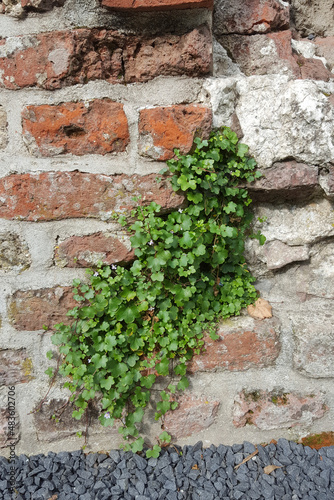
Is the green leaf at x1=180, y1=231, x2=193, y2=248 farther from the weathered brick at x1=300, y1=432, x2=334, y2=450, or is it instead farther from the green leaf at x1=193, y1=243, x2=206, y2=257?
the weathered brick at x1=300, y1=432, x2=334, y2=450

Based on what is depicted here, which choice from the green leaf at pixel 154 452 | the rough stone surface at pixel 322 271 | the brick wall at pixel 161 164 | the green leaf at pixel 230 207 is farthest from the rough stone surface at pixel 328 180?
the green leaf at pixel 154 452

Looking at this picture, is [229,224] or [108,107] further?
[229,224]

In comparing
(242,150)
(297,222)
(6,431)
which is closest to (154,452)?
(6,431)

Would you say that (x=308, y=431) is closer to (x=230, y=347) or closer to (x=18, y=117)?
(x=230, y=347)

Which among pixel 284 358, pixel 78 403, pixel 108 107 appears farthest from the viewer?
pixel 284 358

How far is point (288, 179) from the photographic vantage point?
4.25ft

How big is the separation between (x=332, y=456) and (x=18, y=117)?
5.84 feet

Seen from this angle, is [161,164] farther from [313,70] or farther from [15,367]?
[15,367]

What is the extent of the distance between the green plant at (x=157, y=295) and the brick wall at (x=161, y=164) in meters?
0.06

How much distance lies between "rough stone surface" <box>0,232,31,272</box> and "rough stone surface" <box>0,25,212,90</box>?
1.73ft

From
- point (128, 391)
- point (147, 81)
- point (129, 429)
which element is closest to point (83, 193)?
point (147, 81)

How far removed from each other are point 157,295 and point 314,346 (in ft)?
2.24

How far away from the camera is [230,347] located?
1.40m

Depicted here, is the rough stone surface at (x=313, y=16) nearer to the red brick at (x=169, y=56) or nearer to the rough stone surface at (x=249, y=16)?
the rough stone surface at (x=249, y=16)
